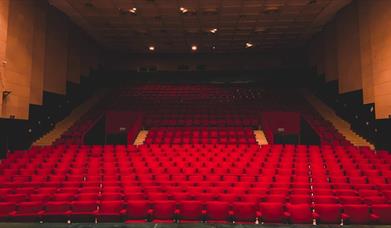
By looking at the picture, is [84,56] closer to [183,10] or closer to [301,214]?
[183,10]

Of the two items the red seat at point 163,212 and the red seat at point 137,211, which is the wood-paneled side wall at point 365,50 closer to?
the red seat at point 163,212

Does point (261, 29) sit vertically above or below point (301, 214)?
above

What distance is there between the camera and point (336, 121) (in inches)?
408

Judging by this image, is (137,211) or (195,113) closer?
(137,211)

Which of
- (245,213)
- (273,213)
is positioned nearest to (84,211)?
(245,213)

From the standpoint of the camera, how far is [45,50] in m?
9.27

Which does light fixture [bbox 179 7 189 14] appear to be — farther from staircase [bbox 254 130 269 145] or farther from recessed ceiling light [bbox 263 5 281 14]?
staircase [bbox 254 130 269 145]

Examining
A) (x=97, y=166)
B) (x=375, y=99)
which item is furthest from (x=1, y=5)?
(x=375, y=99)

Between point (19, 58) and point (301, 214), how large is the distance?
23.5 ft

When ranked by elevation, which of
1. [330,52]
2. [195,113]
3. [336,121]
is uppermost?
[330,52]

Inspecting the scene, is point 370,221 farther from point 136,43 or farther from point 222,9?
point 136,43

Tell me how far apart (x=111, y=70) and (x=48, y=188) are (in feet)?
35.5

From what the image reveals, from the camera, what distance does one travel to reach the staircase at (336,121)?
8758 millimetres

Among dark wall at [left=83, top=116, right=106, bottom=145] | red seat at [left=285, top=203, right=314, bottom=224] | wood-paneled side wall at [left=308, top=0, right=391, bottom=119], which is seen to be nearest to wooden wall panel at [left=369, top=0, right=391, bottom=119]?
wood-paneled side wall at [left=308, top=0, right=391, bottom=119]
